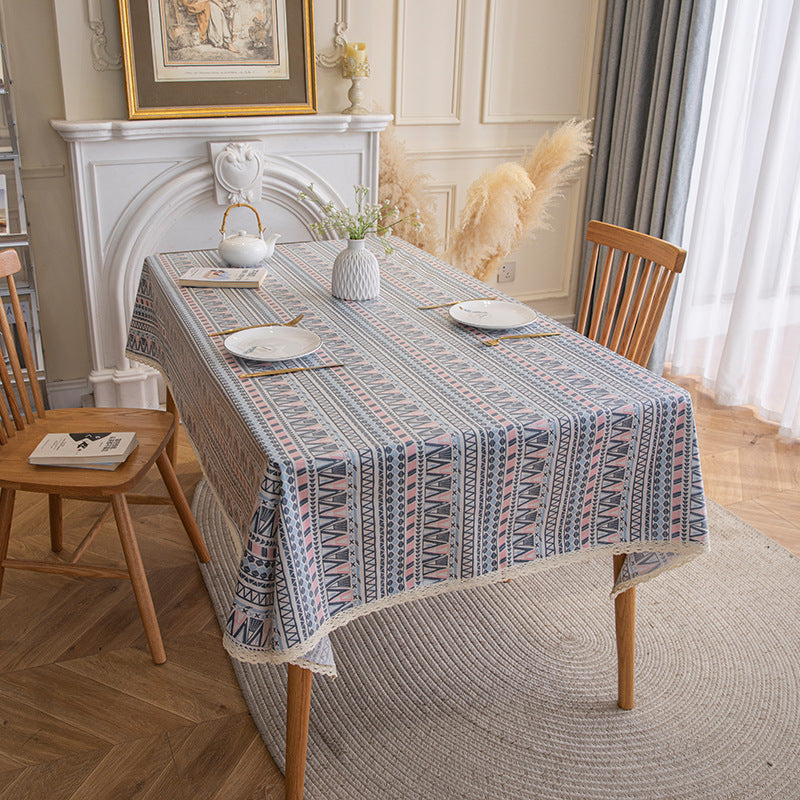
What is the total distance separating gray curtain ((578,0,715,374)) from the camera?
→ 3.51 m

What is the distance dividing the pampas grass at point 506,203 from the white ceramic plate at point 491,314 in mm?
1371

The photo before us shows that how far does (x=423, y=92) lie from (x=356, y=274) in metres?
1.81

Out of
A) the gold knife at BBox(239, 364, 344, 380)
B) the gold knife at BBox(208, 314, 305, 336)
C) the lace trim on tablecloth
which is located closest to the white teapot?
the gold knife at BBox(208, 314, 305, 336)

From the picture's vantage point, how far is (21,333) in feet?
7.29

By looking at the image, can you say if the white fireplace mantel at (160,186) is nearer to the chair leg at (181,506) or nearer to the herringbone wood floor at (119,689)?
the herringbone wood floor at (119,689)

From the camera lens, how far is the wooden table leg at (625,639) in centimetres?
189

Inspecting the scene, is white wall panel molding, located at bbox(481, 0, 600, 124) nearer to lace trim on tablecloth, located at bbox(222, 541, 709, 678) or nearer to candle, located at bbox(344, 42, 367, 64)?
candle, located at bbox(344, 42, 367, 64)

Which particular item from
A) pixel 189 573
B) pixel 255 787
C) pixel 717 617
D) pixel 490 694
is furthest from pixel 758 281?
pixel 255 787

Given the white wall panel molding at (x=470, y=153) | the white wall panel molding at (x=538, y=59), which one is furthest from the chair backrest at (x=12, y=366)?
the white wall panel molding at (x=538, y=59)

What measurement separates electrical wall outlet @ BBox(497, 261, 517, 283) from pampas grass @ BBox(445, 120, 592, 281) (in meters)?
0.36

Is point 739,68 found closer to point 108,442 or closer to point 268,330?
point 268,330

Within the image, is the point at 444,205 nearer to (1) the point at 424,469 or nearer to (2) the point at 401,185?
(2) the point at 401,185

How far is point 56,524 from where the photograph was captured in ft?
8.29

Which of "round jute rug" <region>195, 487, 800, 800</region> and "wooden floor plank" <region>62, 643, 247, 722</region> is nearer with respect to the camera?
"round jute rug" <region>195, 487, 800, 800</region>
